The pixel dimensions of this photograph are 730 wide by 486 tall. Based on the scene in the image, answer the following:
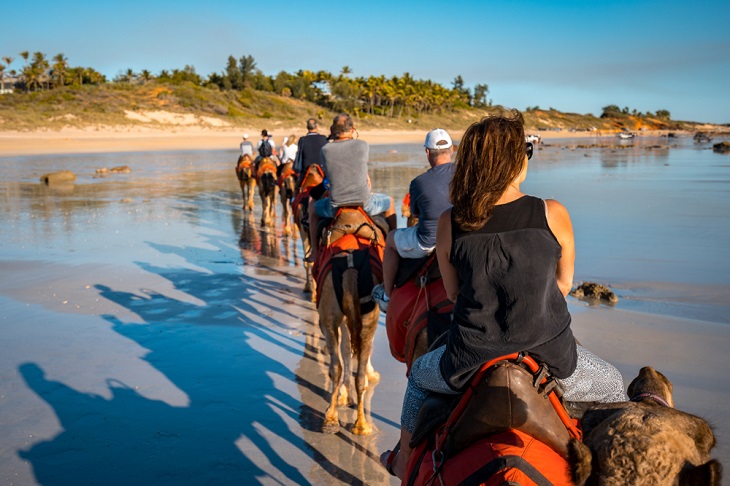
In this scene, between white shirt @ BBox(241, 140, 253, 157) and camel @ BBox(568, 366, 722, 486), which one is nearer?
camel @ BBox(568, 366, 722, 486)

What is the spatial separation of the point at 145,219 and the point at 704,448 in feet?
56.6

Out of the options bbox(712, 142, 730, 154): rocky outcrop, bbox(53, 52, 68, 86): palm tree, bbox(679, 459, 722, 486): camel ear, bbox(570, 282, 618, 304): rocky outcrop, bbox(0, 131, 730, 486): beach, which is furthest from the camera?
bbox(53, 52, 68, 86): palm tree

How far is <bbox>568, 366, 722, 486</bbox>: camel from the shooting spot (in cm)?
217

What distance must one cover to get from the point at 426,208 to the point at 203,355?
→ 13.0 feet

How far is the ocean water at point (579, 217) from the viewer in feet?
34.4

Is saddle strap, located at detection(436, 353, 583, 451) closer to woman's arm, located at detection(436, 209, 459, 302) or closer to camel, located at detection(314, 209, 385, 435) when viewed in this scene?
woman's arm, located at detection(436, 209, 459, 302)

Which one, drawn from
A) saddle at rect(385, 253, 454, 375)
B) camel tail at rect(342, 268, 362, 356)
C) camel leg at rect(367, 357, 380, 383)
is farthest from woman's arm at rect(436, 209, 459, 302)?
camel leg at rect(367, 357, 380, 383)

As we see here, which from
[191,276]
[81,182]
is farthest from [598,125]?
[191,276]

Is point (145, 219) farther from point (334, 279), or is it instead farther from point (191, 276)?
point (334, 279)

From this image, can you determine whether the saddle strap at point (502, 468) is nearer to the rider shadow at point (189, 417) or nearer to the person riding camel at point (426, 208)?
the person riding camel at point (426, 208)

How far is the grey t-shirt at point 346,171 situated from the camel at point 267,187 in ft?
34.9

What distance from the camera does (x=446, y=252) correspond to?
2.74 meters

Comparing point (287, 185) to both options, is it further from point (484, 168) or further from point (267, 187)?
point (484, 168)

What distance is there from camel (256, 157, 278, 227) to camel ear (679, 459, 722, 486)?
15.5 meters
